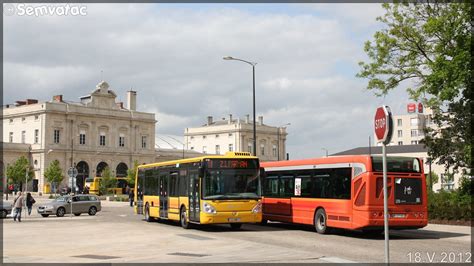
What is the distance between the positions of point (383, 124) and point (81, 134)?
105 m

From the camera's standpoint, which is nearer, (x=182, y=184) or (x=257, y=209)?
(x=257, y=209)

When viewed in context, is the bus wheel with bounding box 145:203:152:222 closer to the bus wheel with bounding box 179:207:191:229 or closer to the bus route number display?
the bus wheel with bounding box 179:207:191:229

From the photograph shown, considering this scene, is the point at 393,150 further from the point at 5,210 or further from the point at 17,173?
the point at 5,210

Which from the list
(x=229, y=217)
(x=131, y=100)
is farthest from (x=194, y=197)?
(x=131, y=100)

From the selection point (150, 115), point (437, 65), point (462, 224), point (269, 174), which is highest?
point (150, 115)

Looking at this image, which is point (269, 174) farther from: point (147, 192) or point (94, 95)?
point (94, 95)

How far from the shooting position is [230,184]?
23141 mm

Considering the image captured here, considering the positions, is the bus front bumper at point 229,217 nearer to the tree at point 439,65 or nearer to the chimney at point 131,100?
the tree at point 439,65

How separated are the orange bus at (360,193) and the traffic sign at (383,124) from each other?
11280 millimetres

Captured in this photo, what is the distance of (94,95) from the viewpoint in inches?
4441

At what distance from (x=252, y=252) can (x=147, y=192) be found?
1558 cm

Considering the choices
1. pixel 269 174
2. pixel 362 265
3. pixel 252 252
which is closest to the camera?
pixel 362 265

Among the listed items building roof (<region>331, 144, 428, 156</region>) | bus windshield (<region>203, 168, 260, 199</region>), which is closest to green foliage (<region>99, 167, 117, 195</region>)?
building roof (<region>331, 144, 428, 156</region>)

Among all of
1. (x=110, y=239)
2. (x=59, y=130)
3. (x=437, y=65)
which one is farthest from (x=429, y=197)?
(x=59, y=130)
